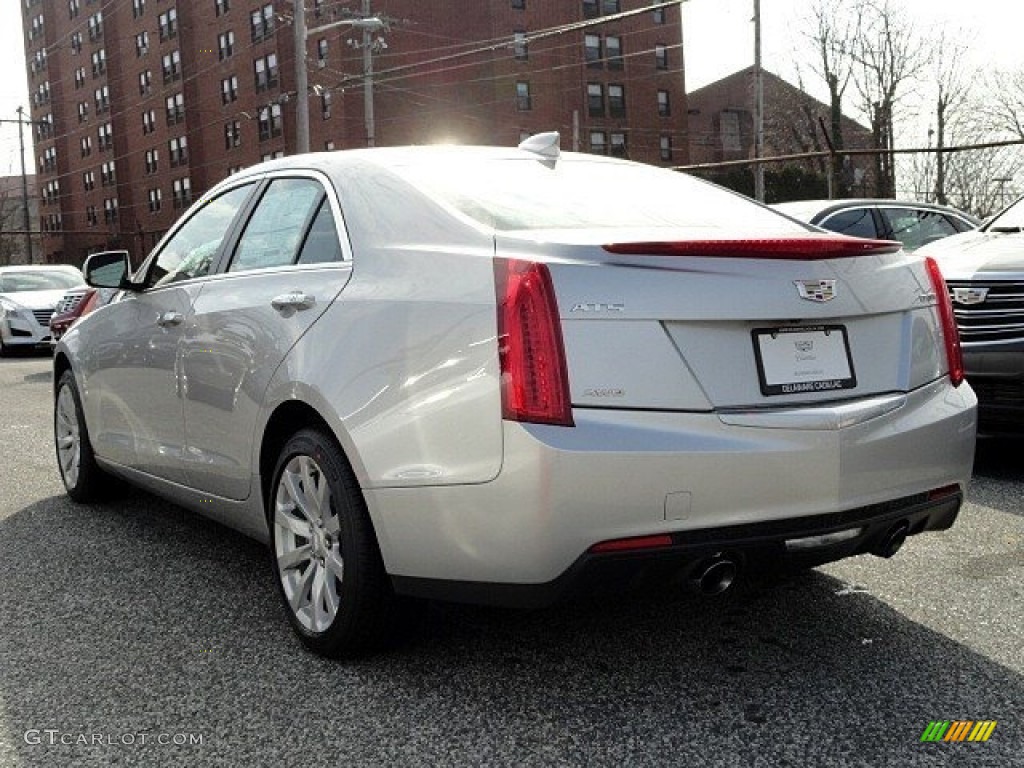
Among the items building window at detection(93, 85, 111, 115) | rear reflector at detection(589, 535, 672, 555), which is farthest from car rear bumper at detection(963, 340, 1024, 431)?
building window at detection(93, 85, 111, 115)

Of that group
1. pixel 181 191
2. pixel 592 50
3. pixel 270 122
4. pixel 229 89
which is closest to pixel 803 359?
pixel 270 122

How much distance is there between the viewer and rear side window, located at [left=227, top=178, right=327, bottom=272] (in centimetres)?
386

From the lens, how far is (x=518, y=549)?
2.82 meters

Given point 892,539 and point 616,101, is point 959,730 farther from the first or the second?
point 616,101

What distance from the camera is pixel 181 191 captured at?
64.4m

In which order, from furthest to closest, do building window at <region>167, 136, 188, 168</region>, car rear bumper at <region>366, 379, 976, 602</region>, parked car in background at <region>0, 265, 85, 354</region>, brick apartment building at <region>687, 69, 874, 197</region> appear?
building window at <region>167, 136, 188, 168</region> < brick apartment building at <region>687, 69, 874, 197</region> < parked car in background at <region>0, 265, 85, 354</region> < car rear bumper at <region>366, 379, 976, 602</region>

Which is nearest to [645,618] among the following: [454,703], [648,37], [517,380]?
[454,703]

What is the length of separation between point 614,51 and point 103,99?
114ft

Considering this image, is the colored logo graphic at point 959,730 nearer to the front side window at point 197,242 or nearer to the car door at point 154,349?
the car door at point 154,349

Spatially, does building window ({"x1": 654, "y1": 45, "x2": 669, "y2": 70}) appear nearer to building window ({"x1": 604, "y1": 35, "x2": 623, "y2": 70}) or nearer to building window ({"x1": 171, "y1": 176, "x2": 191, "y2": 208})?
building window ({"x1": 604, "y1": 35, "x2": 623, "y2": 70})

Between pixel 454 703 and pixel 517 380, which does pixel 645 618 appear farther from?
pixel 517 380

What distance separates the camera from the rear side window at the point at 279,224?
3.86 meters

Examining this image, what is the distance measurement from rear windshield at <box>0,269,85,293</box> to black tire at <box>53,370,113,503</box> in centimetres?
1469

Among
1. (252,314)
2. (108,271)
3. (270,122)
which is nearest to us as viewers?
(252,314)
